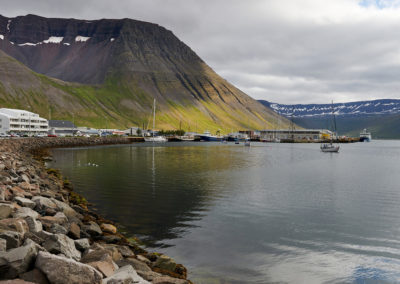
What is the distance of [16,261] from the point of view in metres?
10.6

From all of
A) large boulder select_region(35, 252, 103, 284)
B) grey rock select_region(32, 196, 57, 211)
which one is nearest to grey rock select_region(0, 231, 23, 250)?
large boulder select_region(35, 252, 103, 284)

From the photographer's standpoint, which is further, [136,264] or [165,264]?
[165,264]

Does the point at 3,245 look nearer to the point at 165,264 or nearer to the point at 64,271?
the point at 64,271

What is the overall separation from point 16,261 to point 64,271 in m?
1.51

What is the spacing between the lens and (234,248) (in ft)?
72.2

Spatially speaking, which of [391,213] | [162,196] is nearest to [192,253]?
[162,196]

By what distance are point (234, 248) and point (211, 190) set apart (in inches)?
882

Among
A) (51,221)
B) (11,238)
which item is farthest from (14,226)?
(51,221)

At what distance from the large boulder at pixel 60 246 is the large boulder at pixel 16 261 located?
1574 millimetres

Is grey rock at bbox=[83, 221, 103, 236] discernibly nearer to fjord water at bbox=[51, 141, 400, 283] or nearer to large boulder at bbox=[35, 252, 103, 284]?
fjord water at bbox=[51, 141, 400, 283]

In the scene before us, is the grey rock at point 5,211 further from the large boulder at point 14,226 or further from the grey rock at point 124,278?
the grey rock at point 124,278

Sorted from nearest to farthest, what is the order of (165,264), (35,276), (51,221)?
(35,276) < (165,264) < (51,221)

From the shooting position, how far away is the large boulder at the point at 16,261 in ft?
34.1

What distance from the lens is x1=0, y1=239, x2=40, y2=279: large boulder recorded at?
10.4 meters
